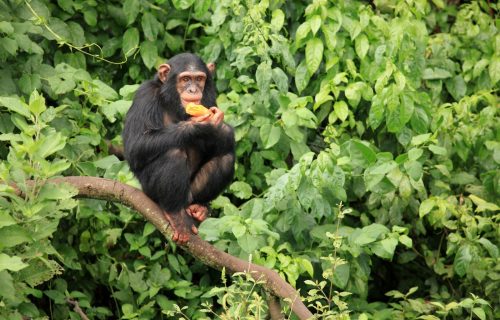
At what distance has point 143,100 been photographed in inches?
259

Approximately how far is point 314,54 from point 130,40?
181cm

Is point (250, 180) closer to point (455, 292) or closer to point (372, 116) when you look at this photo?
point (372, 116)

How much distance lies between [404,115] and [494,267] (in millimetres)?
1611

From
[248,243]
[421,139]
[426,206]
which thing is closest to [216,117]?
[248,243]

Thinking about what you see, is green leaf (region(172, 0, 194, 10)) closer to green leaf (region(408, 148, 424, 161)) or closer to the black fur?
the black fur

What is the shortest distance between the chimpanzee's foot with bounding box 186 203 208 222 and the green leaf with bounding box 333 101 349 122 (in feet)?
5.36

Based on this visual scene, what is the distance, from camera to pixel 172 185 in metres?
6.19

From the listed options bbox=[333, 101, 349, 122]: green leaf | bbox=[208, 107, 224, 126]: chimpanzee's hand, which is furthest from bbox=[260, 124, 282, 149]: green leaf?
bbox=[208, 107, 224, 126]: chimpanzee's hand

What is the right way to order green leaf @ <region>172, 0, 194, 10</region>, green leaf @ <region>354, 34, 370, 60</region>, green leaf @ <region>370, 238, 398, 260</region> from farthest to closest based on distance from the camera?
1. green leaf @ <region>172, 0, 194, 10</region>
2. green leaf @ <region>354, 34, 370, 60</region>
3. green leaf @ <region>370, 238, 398, 260</region>

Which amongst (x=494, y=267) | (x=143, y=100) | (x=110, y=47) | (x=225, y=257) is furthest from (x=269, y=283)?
(x=110, y=47)

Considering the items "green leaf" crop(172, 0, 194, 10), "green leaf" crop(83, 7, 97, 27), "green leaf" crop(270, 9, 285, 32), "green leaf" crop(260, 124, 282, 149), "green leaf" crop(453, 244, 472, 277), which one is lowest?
"green leaf" crop(453, 244, 472, 277)

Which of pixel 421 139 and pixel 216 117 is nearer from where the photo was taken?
pixel 216 117

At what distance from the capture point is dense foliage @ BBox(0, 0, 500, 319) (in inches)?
281

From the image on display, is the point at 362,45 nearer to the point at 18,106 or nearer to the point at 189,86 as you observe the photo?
the point at 189,86
